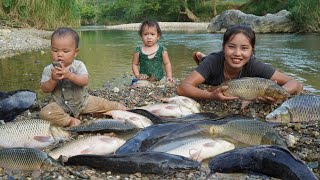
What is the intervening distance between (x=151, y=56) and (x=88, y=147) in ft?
14.8

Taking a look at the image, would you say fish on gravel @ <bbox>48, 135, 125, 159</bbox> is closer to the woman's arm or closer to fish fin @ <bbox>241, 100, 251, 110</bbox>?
the woman's arm

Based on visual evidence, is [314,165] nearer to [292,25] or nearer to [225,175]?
[225,175]

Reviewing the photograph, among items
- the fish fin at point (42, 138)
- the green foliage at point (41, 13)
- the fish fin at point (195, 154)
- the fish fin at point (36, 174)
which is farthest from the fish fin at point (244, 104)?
the green foliage at point (41, 13)

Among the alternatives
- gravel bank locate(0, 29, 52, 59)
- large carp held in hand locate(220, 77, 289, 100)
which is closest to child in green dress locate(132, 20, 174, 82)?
large carp held in hand locate(220, 77, 289, 100)

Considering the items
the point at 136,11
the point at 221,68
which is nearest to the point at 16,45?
the point at 221,68

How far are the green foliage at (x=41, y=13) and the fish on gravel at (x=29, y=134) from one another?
18.6 meters

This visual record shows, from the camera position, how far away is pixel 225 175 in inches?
132

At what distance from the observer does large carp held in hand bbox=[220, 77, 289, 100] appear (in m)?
5.29

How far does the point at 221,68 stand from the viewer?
5.98 metres

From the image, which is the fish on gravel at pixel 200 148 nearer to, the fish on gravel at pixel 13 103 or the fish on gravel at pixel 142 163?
the fish on gravel at pixel 142 163

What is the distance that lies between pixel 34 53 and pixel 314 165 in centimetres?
1276

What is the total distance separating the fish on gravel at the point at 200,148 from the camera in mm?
3777

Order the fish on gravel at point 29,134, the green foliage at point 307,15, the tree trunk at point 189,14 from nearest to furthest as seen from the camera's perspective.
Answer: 1. the fish on gravel at point 29,134
2. the green foliage at point 307,15
3. the tree trunk at point 189,14

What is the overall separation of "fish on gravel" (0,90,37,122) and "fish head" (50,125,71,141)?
97 centimetres
